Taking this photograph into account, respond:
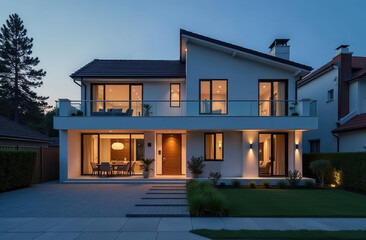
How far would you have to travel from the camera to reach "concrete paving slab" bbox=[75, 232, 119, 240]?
5078mm

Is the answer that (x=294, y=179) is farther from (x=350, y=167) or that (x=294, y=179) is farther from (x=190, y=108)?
(x=190, y=108)

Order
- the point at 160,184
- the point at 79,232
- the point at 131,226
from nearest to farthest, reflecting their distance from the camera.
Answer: the point at 79,232, the point at 131,226, the point at 160,184

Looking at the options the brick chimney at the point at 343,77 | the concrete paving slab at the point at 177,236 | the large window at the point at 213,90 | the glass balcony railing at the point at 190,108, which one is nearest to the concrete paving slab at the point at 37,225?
the concrete paving slab at the point at 177,236

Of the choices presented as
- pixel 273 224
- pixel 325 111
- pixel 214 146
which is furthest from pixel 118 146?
pixel 325 111

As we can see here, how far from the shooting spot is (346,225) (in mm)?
5906

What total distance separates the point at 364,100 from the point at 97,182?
16.8m

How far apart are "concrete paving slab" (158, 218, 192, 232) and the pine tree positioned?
3128 centimetres

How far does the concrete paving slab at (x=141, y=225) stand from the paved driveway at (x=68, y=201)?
0.79 meters

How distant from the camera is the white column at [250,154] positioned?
510 inches

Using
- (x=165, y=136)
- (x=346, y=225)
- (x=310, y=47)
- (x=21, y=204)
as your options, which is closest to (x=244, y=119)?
(x=165, y=136)

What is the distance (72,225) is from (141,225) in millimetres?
1771

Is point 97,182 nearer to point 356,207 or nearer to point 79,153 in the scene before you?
point 79,153

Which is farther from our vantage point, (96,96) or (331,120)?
(331,120)

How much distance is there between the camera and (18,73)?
1225 inches
